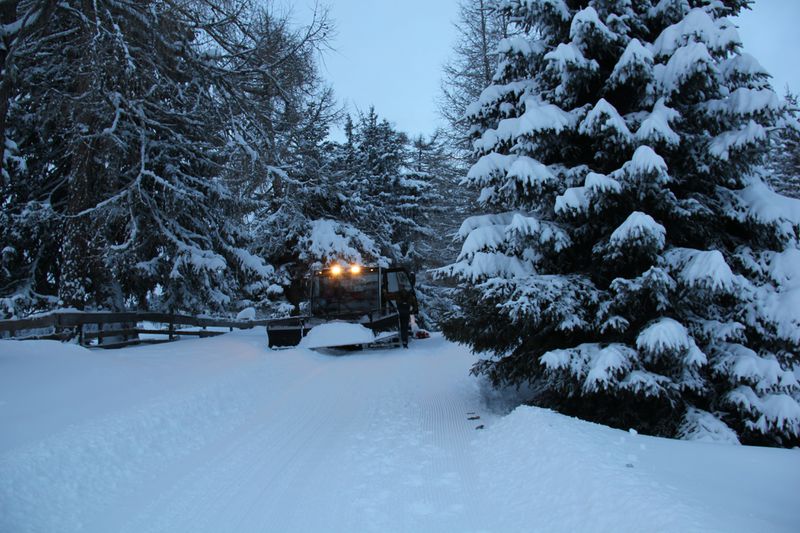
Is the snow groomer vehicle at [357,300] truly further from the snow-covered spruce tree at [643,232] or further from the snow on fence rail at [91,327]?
the snow-covered spruce tree at [643,232]

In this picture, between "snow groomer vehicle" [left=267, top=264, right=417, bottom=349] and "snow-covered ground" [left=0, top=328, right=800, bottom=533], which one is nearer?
"snow-covered ground" [left=0, top=328, right=800, bottom=533]

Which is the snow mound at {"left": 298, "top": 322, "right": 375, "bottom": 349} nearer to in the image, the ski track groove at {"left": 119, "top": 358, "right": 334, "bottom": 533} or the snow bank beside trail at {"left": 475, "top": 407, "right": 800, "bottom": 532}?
the ski track groove at {"left": 119, "top": 358, "right": 334, "bottom": 533}

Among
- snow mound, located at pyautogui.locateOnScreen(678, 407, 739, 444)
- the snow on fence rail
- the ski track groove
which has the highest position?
the snow on fence rail

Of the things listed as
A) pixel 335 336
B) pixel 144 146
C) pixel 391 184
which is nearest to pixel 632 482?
pixel 144 146

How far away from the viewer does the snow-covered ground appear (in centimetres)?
360

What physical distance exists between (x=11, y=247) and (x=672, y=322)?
14075 millimetres

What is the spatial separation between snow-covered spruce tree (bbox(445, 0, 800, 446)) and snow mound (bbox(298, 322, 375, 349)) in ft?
26.4

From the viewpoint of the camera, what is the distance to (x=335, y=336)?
1478 cm

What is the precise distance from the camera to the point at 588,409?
6.64 metres

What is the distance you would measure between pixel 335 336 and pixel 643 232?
10473 mm

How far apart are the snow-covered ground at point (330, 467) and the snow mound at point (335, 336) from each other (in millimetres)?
6430

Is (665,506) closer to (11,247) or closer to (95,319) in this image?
(95,319)

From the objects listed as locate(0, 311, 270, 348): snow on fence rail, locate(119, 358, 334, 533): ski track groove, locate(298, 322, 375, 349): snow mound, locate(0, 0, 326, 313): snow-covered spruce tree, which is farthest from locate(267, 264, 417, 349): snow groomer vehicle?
locate(119, 358, 334, 533): ski track groove

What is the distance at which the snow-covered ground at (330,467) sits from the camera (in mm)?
3602
